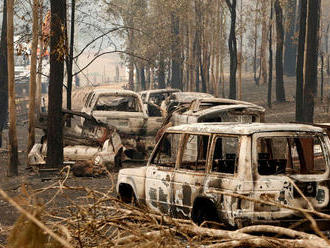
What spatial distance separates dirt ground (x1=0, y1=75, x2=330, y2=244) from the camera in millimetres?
12914

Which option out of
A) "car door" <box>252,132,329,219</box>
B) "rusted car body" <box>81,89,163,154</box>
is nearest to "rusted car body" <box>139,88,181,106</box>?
"rusted car body" <box>81,89,163,154</box>

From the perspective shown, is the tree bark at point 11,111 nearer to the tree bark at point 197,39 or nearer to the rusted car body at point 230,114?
the rusted car body at point 230,114

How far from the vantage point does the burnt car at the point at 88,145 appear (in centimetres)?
1900

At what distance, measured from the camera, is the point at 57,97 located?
1986cm

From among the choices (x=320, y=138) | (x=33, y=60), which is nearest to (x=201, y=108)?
(x=33, y=60)

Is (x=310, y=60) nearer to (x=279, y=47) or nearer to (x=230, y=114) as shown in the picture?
(x=230, y=114)

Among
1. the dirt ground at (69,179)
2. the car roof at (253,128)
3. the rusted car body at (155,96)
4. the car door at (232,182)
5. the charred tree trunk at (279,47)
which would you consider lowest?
the dirt ground at (69,179)

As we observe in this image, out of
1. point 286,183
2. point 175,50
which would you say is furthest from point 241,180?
point 175,50

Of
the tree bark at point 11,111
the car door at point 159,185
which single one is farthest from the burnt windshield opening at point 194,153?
→ the tree bark at point 11,111

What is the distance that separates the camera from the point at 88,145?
Answer: 1969cm

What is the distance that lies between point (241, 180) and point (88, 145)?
11.6m

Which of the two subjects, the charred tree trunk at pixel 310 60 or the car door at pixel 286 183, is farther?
the charred tree trunk at pixel 310 60

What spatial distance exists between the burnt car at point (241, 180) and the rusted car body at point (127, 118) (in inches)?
426

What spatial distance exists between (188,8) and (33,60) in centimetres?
3136
